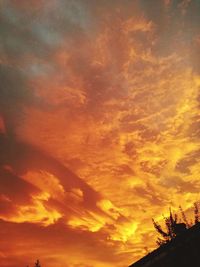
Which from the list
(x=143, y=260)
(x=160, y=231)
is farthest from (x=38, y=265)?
(x=143, y=260)

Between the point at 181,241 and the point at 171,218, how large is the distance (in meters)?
33.5

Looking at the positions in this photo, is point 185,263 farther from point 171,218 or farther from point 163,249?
point 171,218

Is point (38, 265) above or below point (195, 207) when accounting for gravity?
above

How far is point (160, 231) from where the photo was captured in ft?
146

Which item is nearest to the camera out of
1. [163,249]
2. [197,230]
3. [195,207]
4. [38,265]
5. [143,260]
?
[197,230]

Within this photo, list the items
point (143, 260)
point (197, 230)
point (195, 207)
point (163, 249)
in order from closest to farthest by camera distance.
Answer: point (197, 230), point (163, 249), point (143, 260), point (195, 207)

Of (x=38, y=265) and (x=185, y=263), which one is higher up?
(x=38, y=265)

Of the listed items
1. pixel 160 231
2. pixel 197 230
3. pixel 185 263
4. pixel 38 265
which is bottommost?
pixel 185 263

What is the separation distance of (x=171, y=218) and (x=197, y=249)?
3362 centimetres

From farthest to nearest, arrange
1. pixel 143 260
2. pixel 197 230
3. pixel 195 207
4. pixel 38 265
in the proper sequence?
pixel 38 265 → pixel 195 207 → pixel 143 260 → pixel 197 230

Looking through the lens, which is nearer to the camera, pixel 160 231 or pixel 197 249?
pixel 197 249

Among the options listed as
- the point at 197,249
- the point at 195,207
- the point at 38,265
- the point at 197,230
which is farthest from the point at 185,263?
the point at 38,265

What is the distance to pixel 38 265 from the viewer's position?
84125 millimetres

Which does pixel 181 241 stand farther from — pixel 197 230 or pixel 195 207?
pixel 195 207
